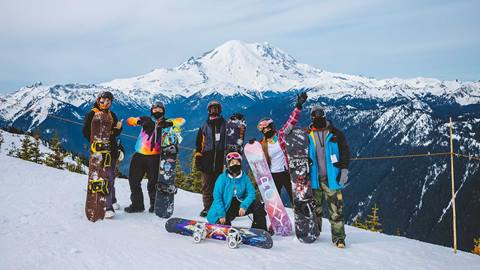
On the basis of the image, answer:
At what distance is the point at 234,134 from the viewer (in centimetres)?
805

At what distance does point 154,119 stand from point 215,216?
261 cm

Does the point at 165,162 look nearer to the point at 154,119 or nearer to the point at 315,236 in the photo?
the point at 154,119

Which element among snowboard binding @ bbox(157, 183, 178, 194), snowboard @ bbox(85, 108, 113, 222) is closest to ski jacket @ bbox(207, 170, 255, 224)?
snowboard binding @ bbox(157, 183, 178, 194)

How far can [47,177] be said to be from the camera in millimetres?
10469

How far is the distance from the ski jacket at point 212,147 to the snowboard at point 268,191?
68 centimetres

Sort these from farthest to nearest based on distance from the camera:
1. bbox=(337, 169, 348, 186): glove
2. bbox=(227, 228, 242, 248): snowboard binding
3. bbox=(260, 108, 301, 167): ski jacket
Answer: bbox=(260, 108, 301, 167): ski jacket
bbox=(337, 169, 348, 186): glove
bbox=(227, 228, 242, 248): snowboard binding

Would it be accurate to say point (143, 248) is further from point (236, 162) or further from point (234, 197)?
point (236, 162)

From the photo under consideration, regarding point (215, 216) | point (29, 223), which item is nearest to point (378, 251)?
point (215, 216)

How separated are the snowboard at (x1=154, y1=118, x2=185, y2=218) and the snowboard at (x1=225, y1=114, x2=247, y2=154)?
3.23 ft

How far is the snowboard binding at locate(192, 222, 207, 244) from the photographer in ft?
20.6

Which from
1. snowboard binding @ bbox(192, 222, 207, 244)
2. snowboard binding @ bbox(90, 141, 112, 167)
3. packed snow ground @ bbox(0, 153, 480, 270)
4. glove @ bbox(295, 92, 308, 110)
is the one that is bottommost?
packed snow ground @ bbox(0, 153, 480, 270)

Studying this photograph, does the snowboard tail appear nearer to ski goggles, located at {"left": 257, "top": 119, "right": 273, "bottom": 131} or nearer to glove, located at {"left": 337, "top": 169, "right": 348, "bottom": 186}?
ski goggles, located at {"left": 257, "top": 119, "right": 273, "bottom": 131}

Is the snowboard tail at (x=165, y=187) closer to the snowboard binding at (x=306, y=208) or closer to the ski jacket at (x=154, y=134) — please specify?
the ski jacket at (x=154, y=134)

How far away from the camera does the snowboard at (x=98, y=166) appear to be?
23.5 feet
